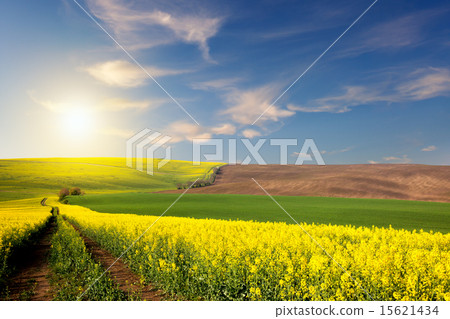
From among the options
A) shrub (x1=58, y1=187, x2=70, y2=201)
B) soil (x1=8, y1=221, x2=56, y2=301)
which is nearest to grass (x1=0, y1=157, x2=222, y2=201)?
shrub (x1=58, y1=187, x2=70, y2=201)

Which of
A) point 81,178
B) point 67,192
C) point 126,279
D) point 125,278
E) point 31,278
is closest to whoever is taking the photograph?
point 126,279

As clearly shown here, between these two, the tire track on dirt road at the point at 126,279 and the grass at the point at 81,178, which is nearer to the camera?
the tire track on dirt road at the point at 126,279

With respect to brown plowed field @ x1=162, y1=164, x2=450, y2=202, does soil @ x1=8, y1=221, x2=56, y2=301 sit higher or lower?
lower

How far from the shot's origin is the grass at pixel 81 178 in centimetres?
9543

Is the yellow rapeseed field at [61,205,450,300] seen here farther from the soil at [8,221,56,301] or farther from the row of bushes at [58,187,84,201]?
the row of bushes at [58,187,84,201]

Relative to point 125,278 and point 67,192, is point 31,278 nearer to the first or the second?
point 125,278

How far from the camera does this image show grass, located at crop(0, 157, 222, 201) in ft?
313

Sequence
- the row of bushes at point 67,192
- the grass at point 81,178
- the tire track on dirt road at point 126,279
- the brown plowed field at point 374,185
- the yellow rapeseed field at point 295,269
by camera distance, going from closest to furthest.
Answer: the yellow rapeseed field at point 295,269 < the tire track on dirt road at point 126,279 < the brown plowed field at point 374,185 < the row of bushes at point 67,192 < the grass at point 81,178

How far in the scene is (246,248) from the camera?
9.38 metres

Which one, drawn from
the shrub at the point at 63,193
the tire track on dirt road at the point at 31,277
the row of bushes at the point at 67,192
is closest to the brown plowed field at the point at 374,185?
the shrub at the point at 63,193

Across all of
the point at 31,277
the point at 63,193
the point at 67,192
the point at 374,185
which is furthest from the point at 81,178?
the point at 31,277

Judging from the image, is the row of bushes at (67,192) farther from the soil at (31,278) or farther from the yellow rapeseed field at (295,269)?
the yellow rapeseed field at (295,269)

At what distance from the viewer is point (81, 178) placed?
11150 centimetres

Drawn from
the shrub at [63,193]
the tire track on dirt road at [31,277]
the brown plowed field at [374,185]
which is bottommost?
the tire track on dirt road at [31,277]
